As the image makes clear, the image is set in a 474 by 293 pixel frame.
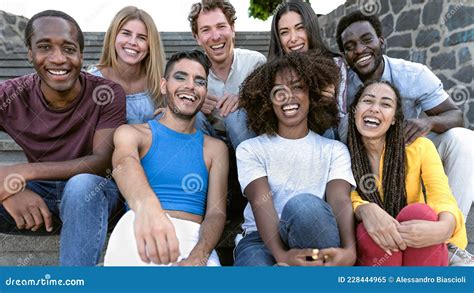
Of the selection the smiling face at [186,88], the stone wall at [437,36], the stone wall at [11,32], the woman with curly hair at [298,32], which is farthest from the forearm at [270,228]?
the stone wall at [11,32]

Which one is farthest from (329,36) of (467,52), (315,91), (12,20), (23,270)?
(23,270)

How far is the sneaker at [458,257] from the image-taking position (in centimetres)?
172

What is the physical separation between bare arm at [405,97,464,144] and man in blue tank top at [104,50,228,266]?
740 mm

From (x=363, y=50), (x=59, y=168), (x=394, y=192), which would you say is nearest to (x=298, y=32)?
(x=363, y=50)

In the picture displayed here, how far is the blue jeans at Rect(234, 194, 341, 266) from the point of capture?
5.22 ft

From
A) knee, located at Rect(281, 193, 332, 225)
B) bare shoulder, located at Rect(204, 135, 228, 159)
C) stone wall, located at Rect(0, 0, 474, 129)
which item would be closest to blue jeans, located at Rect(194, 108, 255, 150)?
bare shoulder, located at Rect(204, 135, 228, 159)

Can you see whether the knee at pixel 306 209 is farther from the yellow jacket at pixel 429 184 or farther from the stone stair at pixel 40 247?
the stone stair at pixel 40 247

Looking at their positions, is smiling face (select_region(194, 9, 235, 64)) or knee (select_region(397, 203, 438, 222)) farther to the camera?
smiling face (select_region(194, 9, 235, 64))

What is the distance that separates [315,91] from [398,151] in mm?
398

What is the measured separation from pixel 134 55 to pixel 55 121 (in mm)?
569

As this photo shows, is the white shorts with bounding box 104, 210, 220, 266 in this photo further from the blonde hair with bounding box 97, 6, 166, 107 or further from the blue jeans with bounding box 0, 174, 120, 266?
the blonde hair with bounding box 97, 6, 166, 107

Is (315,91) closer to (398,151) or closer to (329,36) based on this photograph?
(398,151)

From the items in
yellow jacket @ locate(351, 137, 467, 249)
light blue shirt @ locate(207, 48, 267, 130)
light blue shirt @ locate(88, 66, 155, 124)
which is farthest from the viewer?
light blue shirt @ locate(207, 48, 267, 130)

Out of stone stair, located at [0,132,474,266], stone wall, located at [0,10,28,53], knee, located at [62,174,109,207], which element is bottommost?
stone stair, located at [0,132,474,266]
